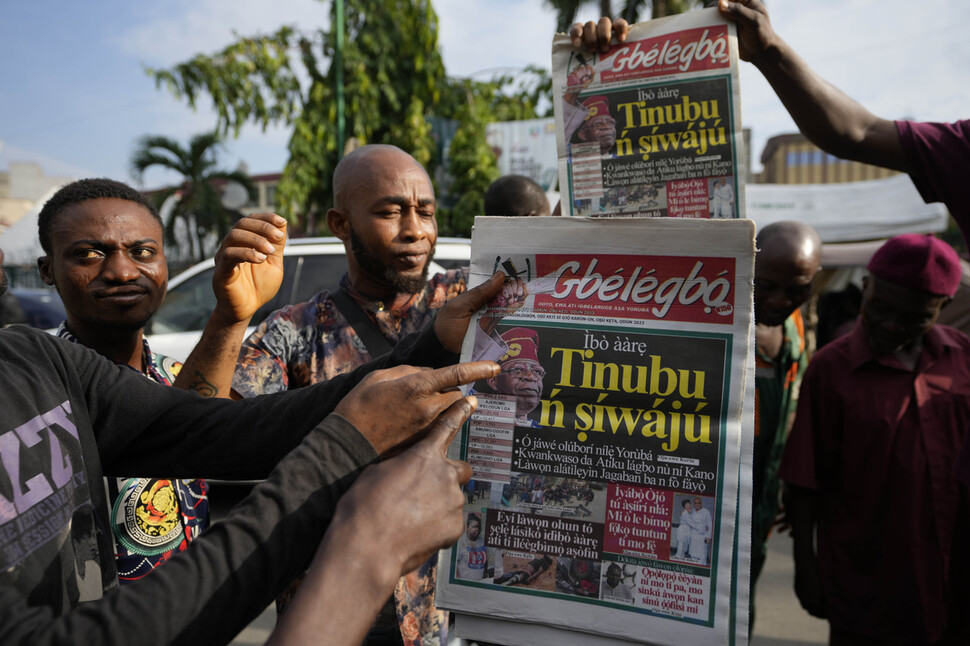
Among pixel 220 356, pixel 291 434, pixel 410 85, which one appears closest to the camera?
pixel 291 434

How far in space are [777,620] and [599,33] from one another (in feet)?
11.3

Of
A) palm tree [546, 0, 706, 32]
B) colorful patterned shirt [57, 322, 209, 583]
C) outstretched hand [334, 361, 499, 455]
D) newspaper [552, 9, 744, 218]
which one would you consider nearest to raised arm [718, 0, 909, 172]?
newspaper [552, 9, 744, 218]

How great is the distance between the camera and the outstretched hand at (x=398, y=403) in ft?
3.00

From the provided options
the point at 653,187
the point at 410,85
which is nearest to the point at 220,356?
the point at 653,187

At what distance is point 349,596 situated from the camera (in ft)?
2.51

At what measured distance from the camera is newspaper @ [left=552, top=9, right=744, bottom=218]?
3.84 ft

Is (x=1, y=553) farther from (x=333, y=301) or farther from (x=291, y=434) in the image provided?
(x=333, y=301)

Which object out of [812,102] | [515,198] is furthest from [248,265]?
[515,198]

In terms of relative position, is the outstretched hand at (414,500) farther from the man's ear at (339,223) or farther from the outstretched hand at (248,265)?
the man's ear at (339,223)

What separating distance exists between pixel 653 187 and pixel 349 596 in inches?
34.7

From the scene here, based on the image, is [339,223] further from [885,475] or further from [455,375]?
[885,475]

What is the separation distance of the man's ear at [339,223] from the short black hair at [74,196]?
1.81 ft

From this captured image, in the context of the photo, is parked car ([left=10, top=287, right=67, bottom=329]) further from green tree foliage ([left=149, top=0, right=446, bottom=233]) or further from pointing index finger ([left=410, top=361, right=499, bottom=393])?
pointing index finger ([left=410, top=361, right=499, bottom=393])

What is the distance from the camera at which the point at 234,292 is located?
1.51 metres
